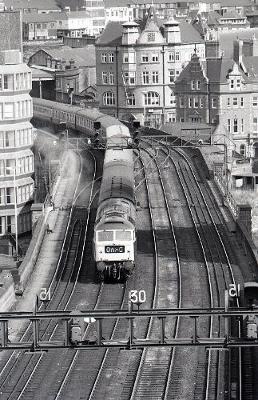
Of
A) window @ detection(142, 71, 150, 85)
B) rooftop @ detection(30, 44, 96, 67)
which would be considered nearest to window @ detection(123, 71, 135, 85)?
window @ detection(142, 71, 150, 85)

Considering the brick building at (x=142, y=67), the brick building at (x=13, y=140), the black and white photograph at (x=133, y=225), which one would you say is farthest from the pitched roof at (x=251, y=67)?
the brick building at (x=13, y=140)

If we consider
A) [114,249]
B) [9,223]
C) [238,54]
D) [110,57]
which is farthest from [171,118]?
[114,249]

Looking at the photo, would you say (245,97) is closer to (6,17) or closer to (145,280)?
(6,17)

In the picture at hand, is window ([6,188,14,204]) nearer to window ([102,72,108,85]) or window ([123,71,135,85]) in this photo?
window ([123,71,135,85])

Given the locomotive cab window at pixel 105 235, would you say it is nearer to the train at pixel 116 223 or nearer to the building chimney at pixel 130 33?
the train at pixel 116 223

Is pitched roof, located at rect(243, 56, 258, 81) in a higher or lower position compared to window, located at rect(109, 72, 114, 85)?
higher

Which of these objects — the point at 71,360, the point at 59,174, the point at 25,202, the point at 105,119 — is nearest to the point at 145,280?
the point at 71,360

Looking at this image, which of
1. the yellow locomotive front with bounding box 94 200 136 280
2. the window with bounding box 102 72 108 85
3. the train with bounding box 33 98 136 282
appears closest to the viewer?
the yellow locomotive front with bounding box 94 200 136 280

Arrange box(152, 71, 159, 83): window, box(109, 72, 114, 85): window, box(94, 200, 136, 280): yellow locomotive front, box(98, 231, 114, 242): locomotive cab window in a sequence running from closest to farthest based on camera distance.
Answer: box(98, 231, 114, 242): locomotive cab window, box(94, 200, 136, 280): yellow locomotive front, box(152, 71, 159, 83): window, box(109, 72, 114, 85): window
